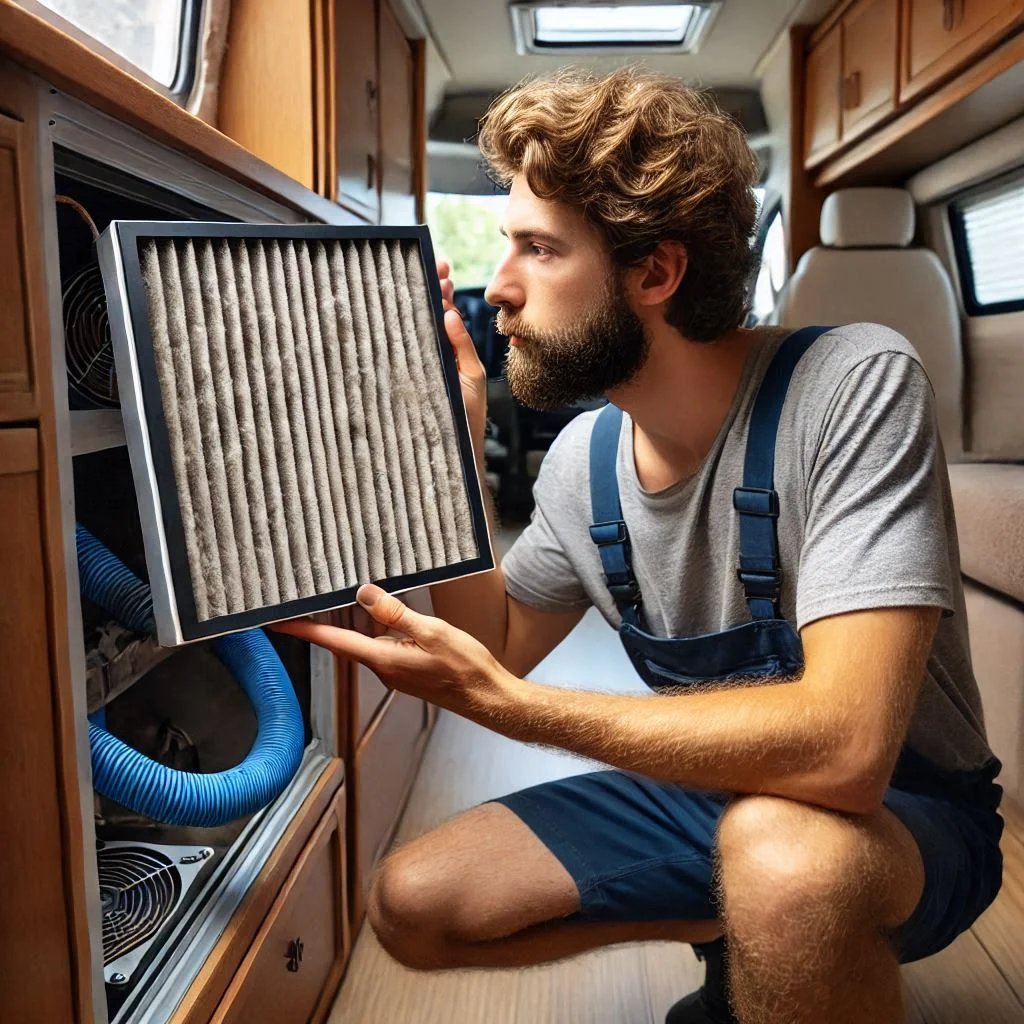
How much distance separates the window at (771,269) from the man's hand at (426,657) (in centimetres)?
290

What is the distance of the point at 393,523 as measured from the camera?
977 mm

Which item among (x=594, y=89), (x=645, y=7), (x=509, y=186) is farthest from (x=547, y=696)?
(x=645, y=7)

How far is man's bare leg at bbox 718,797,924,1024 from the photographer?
3.31 feet

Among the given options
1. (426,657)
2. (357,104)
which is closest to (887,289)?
(357,104)

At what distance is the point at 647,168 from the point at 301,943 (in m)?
1.25

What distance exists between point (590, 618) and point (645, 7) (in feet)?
7.25

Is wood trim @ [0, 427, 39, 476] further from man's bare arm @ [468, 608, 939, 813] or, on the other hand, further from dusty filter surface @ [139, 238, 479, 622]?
man's bare arm @ [468, 608, 939, 813]

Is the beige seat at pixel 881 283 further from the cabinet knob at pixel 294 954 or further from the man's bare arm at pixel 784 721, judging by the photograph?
the cabinet knob at pixel 294 954

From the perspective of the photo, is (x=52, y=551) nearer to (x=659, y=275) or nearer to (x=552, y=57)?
(x=659, y=275)

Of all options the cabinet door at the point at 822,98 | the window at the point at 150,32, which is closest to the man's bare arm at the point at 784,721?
the window at the point at 150,32

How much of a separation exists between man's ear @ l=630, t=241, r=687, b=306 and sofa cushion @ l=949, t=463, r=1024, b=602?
1.08 m

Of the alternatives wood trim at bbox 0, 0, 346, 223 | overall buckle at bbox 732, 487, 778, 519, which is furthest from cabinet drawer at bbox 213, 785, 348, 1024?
wood trim at bbox 0, 0, 346, 223

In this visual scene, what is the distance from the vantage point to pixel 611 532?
135 cm

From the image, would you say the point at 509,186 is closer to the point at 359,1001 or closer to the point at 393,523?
the point at 393,523
